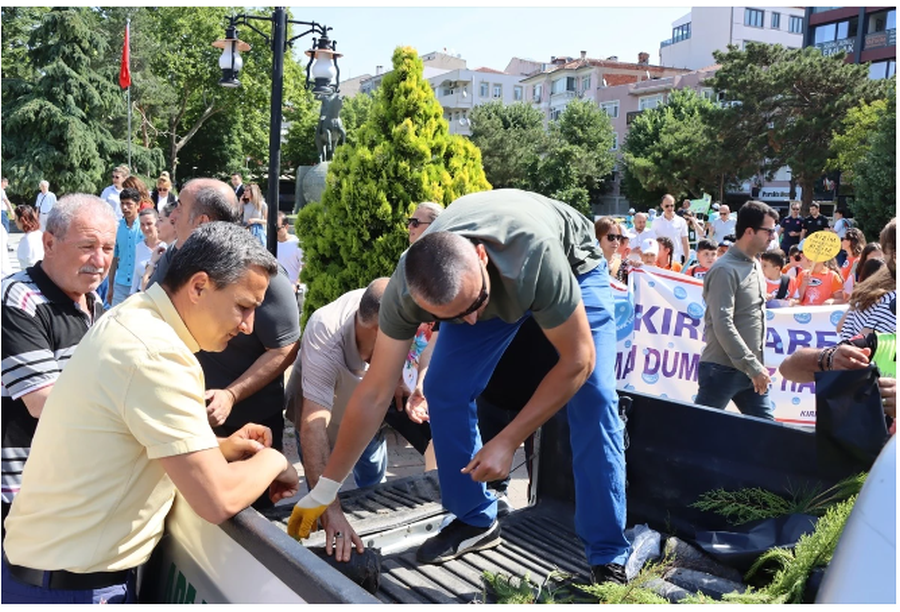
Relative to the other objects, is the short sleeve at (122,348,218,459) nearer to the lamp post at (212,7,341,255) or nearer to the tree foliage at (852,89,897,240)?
the lamp post at (212,7,341,255)

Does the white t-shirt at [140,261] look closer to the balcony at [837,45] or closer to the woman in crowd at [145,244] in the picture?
the woman in crowd at [145,244]

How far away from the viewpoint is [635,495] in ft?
11.1

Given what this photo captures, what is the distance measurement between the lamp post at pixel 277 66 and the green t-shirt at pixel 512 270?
5.72 meters

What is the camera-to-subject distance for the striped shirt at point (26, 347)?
260 cm

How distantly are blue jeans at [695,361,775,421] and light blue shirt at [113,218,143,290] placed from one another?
5294 mm

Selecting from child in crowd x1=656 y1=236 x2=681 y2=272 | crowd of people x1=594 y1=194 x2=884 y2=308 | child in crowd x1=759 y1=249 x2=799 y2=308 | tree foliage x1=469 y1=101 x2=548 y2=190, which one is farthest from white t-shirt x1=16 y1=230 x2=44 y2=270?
tree foliage x1=469 y1=101 x2=548 y2=190

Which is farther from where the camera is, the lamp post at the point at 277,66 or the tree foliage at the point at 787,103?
the tree foliage at the point at 787,103

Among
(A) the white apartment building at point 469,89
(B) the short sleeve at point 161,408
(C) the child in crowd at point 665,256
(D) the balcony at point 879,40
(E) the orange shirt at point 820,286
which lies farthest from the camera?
(A) the white apartment building at point 469,89

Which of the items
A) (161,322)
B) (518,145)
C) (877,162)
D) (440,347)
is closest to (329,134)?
(440,347)

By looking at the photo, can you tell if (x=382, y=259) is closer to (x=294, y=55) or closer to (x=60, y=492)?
(x=60, y=492)

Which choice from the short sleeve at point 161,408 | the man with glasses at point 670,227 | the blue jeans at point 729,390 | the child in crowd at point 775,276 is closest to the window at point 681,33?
the man with glasses at point 670,227

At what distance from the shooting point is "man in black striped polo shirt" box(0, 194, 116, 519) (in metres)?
2.60

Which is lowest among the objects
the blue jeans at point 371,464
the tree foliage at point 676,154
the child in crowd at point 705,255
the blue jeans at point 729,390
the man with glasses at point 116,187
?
the blue jeans at point 371,464

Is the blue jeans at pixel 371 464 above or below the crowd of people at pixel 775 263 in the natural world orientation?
below
